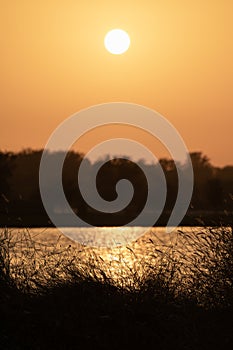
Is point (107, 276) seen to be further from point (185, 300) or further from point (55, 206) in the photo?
point (55, 206)

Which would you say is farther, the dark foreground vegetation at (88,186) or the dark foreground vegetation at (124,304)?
the dark foreground vegetation at (88,186)

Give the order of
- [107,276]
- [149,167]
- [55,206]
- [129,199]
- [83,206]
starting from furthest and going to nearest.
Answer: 1. [149,167]
2. [55,206]
3. [129,199]
4. [83,206]
5. [107,276]

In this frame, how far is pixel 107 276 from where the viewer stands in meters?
16.0

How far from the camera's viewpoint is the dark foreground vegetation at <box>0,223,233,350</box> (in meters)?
14.6

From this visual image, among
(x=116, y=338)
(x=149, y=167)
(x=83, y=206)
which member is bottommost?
(x=116, y=338)

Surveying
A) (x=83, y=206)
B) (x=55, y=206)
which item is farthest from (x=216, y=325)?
(x=55, y=206)

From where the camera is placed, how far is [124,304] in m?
14.9

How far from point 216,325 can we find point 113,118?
4964cm

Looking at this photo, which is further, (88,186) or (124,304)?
(88,186)

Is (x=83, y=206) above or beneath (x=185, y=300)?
above

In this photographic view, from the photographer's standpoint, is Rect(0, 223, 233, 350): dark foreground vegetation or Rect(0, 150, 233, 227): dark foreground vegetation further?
Rect(0, 150, 233, 227): dark foreground vegetation

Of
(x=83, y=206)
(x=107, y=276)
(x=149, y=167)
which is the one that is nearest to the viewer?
(x=107, y=276)

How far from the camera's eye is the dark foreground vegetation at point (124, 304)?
14.6m

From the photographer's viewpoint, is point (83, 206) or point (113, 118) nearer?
point (113, 118)
